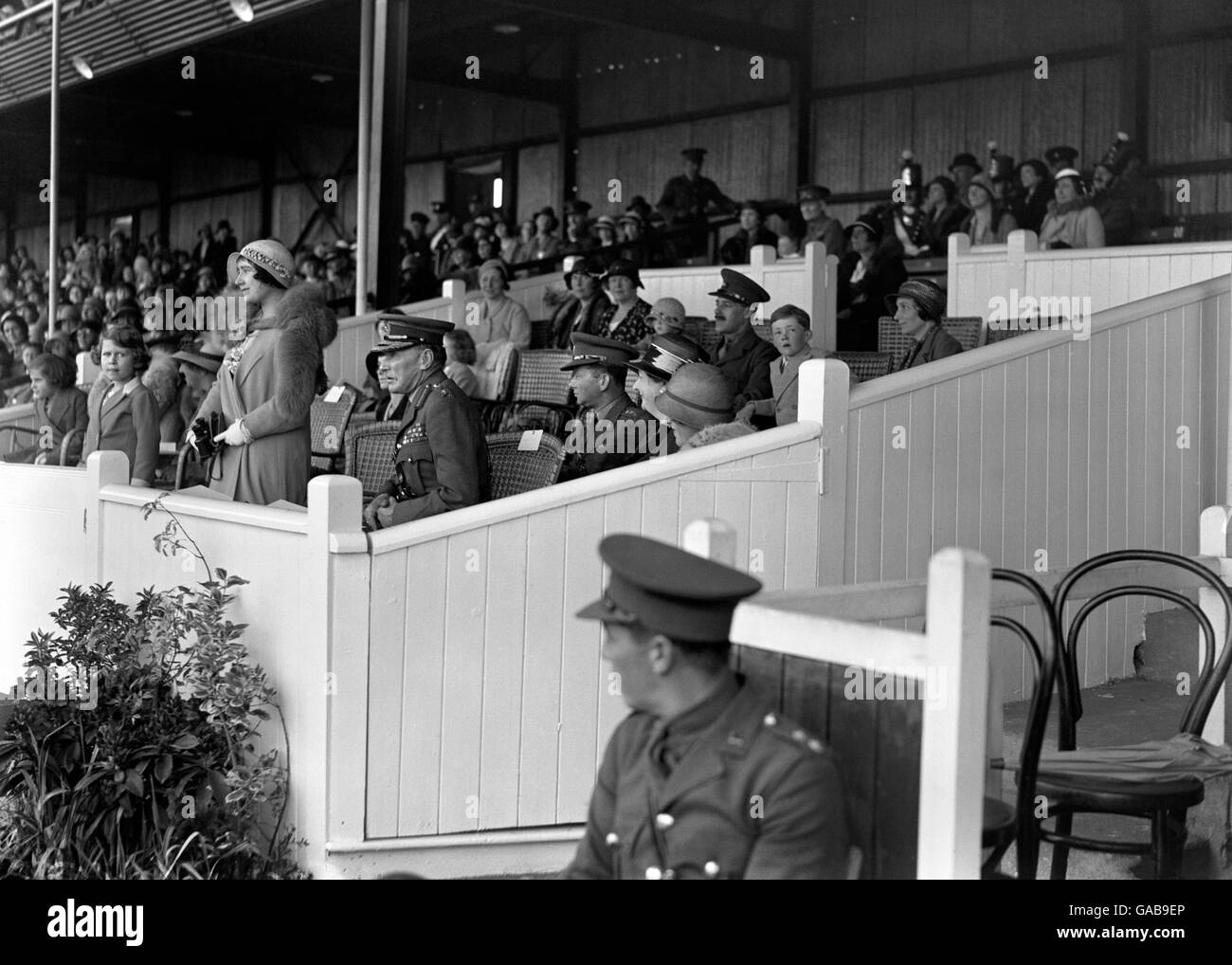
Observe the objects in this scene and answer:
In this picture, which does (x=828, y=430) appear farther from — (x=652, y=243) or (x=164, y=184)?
(x=164, y=184)

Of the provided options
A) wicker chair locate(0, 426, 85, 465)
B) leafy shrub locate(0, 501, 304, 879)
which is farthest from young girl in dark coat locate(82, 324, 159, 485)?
leafy shrub locate(0, 501, 304, 879)

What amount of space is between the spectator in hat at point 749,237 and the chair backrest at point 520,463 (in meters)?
6.34

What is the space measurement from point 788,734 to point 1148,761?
59.3 inches

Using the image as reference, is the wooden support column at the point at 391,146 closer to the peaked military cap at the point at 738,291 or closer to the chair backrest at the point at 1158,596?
the peaked military cap at the point at 738,291

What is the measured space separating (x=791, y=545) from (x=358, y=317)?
6181 millimetres

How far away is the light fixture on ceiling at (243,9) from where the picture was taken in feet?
37.3

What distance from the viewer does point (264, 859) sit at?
4.93m

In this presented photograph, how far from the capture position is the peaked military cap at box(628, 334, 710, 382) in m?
6.10

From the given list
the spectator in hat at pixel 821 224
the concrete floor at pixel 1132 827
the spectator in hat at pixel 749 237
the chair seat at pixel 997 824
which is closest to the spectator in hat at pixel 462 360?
the spectator in hat at pixel 821 224

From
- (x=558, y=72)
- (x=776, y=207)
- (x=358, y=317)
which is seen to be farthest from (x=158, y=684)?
(x=558, y=72)

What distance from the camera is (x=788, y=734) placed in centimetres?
259

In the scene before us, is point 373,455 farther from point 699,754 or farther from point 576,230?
point 576,230

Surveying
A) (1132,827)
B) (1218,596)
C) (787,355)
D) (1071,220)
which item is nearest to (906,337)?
(787,355)

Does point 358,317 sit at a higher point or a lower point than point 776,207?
lower
